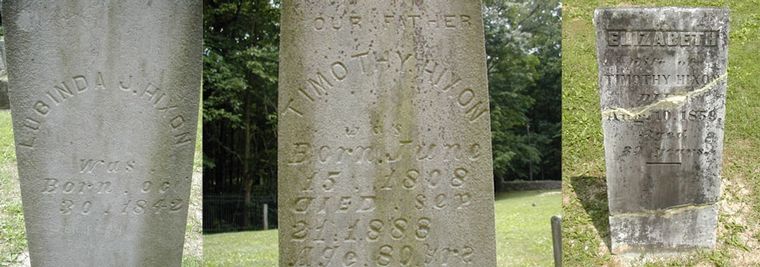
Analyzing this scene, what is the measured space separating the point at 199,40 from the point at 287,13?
3.66ft

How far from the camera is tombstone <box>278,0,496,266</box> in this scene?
3502 millimetres

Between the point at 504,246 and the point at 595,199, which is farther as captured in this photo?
the point at 504,246

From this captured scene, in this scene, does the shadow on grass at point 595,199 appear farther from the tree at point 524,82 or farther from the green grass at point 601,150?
the tree at point 524,82

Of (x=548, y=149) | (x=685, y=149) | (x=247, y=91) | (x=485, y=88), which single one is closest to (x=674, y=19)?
(x=685, y=149)

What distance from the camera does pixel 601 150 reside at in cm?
785

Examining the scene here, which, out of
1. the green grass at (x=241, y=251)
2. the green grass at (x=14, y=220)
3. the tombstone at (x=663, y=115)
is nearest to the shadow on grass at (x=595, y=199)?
the tombstone at (x=663, y=115)

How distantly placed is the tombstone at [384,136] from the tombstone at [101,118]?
119 cm

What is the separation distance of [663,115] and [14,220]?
21.2 ft

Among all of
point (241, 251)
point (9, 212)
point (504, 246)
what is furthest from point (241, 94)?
point (9, 212)

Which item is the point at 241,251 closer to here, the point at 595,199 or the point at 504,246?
the point at 504,246

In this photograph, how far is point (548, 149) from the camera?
28.1m

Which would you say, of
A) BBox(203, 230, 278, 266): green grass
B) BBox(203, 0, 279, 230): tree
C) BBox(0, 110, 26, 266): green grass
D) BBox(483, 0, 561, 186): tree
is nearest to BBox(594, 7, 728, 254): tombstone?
BBox(203, 230, 278, 266): green grass

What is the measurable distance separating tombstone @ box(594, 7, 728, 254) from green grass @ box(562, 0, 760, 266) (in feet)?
1.59

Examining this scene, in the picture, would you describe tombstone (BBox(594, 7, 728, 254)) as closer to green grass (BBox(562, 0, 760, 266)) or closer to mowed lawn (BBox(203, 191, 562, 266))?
green grass (BBox(562, 0, 760, 266))
